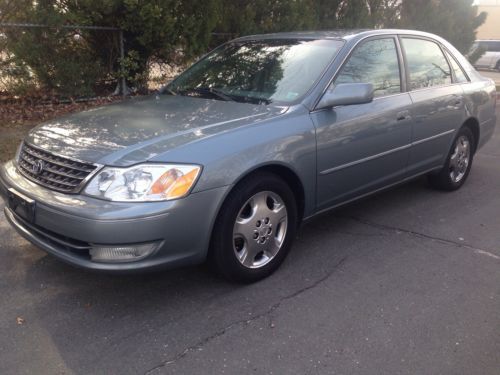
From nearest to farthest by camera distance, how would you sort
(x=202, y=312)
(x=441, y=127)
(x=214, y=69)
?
(x=202, y=312) → (x=214, y=69) → (x=441, y=127)

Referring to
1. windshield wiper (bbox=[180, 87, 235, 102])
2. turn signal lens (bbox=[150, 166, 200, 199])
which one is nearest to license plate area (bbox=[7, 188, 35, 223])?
turn signal lens (bbox=[150, 166, 200, 199])

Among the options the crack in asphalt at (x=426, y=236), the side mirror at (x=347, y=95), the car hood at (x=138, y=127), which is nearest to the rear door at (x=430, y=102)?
the crack in asphalt at (x=426, y=236)

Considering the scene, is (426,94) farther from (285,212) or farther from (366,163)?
(285,212)

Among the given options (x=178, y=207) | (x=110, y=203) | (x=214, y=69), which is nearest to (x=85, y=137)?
(x=110, y=203)

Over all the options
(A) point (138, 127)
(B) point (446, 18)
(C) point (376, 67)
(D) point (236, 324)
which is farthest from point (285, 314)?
(B) point (446, 18)

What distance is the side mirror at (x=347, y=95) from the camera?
3635 millimetres

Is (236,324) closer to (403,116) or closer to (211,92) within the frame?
(211,92)

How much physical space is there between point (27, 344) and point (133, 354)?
0.59m

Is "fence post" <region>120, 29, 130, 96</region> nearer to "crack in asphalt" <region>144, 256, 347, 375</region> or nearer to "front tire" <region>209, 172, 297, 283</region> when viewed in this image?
"front tire" <region>209, 172, 297, 283</region>

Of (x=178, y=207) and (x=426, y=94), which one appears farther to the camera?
(x=426, y=94)

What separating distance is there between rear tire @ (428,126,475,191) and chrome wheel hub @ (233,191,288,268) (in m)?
2.52

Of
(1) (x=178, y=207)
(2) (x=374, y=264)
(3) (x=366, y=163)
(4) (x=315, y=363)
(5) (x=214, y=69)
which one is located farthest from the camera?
(5) (x=214, y=69)

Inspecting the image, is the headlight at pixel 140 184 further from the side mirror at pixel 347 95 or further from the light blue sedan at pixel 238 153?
the side mirror at pixel 347 95

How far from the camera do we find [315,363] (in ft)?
8.62
